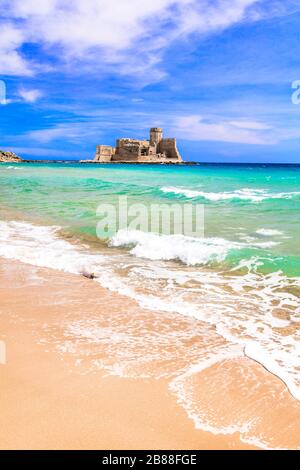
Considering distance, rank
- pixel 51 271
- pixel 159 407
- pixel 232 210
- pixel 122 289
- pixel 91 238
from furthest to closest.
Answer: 1. pixel 232 210
2. pixel 91 238
3. pixel 51 271
4. pixel 122 289
5. pixel 159 407

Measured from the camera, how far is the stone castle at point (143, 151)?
411 feet

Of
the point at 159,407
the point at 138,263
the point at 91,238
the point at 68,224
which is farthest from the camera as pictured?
the point at 68,224

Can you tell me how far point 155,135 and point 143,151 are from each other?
343 inches

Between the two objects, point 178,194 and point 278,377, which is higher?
point 178,194

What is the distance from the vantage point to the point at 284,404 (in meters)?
3.20

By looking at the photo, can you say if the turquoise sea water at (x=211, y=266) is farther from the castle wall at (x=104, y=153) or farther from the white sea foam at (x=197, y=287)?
the castle wall at (x=104, y=153)

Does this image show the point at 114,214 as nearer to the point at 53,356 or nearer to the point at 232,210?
the point at 232,210

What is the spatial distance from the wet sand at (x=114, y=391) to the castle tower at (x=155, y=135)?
128 metres

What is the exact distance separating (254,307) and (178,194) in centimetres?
1850

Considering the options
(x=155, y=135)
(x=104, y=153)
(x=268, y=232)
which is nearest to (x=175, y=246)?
(x=268, y=232)

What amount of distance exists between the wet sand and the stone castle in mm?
120737

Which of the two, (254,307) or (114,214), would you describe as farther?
(114,214)

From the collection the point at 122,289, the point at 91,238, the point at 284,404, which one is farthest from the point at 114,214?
the point at 284,404

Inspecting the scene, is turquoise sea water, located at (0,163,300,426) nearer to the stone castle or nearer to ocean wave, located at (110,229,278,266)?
ocean wave, located at (110,229,278,266)
